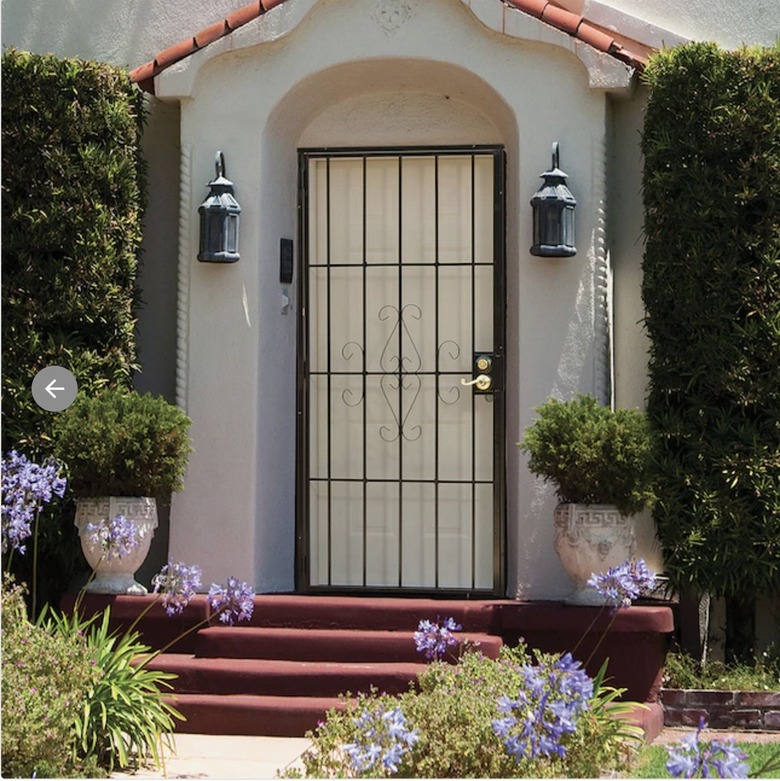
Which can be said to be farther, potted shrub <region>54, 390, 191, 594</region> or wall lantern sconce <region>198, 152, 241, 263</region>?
wall lantern sconce <region>198, 152, 241, 263</region>

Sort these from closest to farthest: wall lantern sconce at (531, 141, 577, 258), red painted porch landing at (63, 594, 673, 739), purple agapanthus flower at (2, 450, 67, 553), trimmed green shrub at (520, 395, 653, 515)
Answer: purple agapanthus flower at (2, 450, 67, 553) < red painted porch landing at (63, 594, 673, 739) < trimmed green shrub at (520, 395, 653, 515) < wall lantern sconce at (531, 141, 577, 258)

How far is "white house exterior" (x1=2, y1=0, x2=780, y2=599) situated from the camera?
815 centimetres

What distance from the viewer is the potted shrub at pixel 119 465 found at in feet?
25.0

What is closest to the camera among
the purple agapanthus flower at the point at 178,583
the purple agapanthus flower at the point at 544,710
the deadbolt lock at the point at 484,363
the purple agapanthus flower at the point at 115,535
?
the purple agapanthus flower at the point at 544,710

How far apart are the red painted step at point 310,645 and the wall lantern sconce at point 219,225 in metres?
2.15

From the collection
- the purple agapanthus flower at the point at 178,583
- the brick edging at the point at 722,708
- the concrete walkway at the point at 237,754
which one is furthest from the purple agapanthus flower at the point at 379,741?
the brick edging at the point at 722,708

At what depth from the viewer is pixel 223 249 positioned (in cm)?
827

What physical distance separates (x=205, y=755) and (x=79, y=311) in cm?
276

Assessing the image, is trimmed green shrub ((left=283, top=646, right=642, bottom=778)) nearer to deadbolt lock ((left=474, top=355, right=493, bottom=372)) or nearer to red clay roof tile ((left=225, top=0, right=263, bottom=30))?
deadbolt lock ((left=474, top=355, right=493, bottom=372))

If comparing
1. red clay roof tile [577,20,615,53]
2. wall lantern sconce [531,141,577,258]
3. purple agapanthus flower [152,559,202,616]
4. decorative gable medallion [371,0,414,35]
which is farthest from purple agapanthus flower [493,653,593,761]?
decorative gable medallion [371,0,414,35]

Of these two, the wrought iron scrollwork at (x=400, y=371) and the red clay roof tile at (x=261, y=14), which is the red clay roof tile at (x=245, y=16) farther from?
the wrought iron scrollwork at (x=400, y=371)

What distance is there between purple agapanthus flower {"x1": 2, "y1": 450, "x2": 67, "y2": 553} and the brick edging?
330cm

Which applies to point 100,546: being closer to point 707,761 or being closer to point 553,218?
point 553,218

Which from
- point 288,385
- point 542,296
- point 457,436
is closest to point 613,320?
point 542,296
